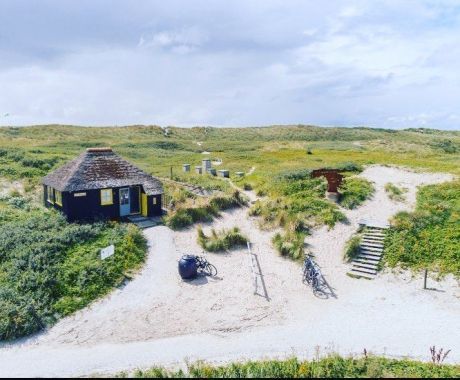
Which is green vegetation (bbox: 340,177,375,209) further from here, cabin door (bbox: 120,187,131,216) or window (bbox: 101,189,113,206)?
window (bbox: 101,189,113,206)

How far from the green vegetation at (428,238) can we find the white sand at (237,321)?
1.27m

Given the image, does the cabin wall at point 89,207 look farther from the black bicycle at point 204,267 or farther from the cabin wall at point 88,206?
the black bicycle at point 204,267

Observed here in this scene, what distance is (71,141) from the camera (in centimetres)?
6644

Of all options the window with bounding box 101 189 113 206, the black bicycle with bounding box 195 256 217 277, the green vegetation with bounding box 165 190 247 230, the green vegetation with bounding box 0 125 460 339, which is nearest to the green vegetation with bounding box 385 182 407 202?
the green vegetation with bounding box 0 125 460 339

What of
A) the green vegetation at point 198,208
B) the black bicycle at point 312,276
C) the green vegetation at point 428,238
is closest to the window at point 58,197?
the green vegetation at point 198,208

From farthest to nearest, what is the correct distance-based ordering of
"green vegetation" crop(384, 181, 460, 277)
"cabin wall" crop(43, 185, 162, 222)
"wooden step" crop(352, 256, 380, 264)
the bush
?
"cabin wall" crop(43, 185, 162, 222) < the bush < "wooden step" crop(352, 256, 380, 264) < "green vegetation" crop(384, 181, 460, 277)

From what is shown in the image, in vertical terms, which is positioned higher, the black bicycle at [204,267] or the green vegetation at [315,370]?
the black bicycle at [204,267]

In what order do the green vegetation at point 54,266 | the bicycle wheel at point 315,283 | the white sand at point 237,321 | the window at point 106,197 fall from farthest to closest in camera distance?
the window at point 106,197 < the bicycle wheel at point 315,283 < the green vegetation at point 54,266 < the white sand at point 237,321

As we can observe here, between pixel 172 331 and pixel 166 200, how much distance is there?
15606 mm

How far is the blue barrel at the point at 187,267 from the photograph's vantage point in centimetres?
1927

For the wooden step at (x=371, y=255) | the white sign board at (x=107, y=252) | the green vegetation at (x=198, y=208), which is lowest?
the wooden step at (x=371, y=255)

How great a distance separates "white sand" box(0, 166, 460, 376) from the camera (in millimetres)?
13781

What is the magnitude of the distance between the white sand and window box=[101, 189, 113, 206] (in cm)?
637

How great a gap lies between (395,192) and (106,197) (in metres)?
19.2
